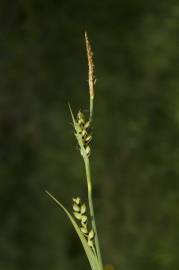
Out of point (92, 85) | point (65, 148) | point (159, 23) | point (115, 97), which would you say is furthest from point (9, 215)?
point (92, 85)

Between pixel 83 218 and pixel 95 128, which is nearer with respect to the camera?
pixel 83 218

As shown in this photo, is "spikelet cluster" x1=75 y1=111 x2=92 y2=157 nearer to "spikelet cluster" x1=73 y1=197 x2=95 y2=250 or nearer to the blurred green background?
"spikelet cluster" x1=73 y1=197 x2=95 y2=250

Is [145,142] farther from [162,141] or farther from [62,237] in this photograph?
[62,237]

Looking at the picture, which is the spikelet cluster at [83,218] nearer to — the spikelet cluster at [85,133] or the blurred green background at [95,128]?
the spikelet cluster at [85,133]

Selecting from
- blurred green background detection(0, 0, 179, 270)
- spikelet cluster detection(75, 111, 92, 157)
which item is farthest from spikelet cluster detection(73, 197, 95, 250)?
blurred green background detection(0, 0, 179, 270)

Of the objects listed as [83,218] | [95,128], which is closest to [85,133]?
[83,218]

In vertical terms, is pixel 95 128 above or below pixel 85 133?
below

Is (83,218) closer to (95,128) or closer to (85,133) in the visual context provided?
(85,133)
